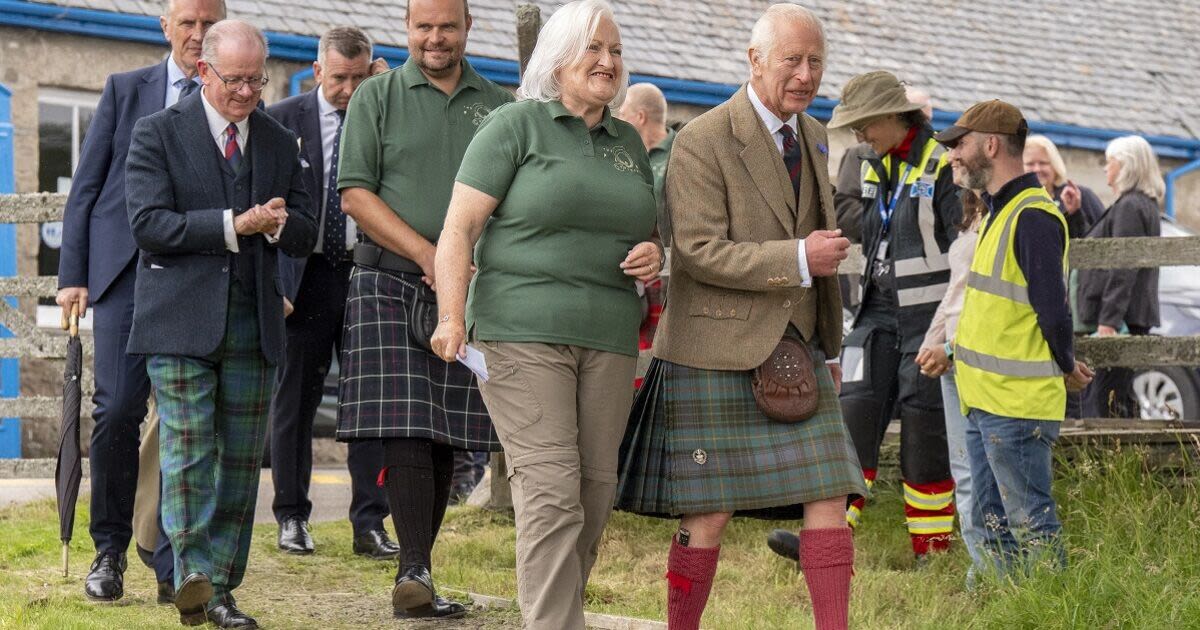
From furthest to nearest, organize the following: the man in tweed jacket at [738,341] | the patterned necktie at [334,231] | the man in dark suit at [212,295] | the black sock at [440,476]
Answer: the patterned necktie at [334,231], the black sock at [440,476], the man in dark suit at [212,295], the man in tweed jacket at [738,341]

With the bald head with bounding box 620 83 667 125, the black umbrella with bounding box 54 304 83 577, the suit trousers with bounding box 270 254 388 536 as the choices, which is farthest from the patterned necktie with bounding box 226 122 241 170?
the bald head with bounding box 620 83 667 125

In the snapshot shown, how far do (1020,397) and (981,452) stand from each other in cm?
38

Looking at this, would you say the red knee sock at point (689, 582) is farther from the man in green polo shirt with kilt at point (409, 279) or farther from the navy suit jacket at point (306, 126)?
the navy suit jacket at point (306, 126)

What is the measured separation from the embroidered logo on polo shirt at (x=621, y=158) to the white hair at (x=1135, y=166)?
6.00 m

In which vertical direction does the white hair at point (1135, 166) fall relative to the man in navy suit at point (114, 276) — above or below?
above

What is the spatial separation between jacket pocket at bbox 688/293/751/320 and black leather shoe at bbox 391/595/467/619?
1503 millimetres

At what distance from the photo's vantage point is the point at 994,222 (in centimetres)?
575

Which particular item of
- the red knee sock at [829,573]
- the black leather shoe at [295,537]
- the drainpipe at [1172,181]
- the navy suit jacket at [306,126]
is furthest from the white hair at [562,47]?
the drainpipe at [1172,181]

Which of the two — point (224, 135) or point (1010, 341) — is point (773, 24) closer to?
point (1010, 341)

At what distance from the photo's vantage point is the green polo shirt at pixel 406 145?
5.84 m

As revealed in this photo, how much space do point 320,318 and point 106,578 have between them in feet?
5.57

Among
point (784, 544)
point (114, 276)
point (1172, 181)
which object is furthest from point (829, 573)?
point (1172, 181)

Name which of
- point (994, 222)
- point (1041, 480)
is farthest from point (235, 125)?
A: point (1041, 480)

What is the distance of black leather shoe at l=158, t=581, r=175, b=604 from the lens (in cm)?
610
